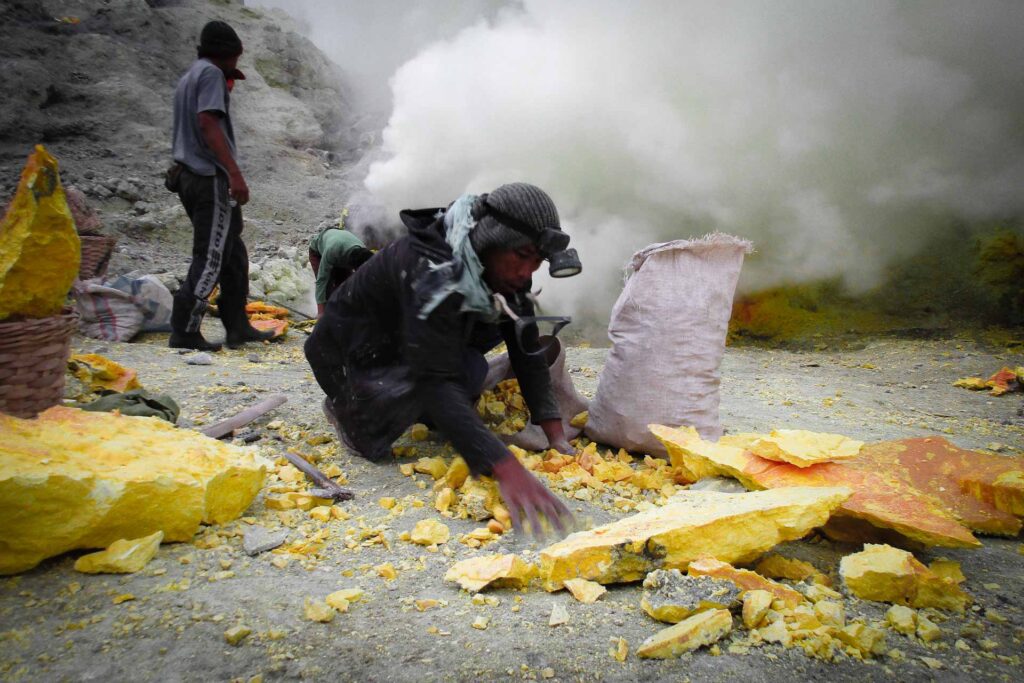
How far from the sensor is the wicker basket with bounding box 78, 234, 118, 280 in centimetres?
435

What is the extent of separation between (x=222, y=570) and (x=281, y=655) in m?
0.37

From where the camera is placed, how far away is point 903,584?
1.29 metres

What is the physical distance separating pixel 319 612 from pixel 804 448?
1.40 meters

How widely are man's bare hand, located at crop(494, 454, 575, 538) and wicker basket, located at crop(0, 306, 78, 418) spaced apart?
127 centimetres

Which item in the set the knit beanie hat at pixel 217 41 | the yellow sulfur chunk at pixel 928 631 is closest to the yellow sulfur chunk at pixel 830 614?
the yellow sulfur chunk at pixel 928 631

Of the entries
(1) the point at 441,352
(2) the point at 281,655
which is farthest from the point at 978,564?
(2) the point at 281,655

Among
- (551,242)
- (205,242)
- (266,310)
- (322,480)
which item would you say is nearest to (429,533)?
(322,480)

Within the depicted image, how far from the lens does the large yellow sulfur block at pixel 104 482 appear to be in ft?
4.04

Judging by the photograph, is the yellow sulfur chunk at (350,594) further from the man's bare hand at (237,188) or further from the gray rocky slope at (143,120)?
the gray rocky slope at (143,120)

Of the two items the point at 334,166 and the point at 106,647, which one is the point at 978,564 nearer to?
the point at 106,647

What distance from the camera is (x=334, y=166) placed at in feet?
30.5

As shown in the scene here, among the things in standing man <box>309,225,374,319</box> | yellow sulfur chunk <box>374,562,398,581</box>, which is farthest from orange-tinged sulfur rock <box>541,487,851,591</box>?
standing man <box>309,225,374,319</box>

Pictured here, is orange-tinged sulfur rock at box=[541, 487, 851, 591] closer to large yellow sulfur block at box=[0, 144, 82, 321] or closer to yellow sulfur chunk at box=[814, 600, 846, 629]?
yellow sulfur chunk at box=[814, 600, 846, 629]

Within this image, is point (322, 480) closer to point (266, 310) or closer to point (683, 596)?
point (683, 596)
